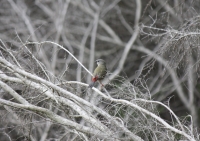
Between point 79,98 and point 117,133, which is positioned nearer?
point 117,133

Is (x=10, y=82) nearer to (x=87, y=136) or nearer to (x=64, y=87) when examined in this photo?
(x=64, y=87)

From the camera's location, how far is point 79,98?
20.4ft

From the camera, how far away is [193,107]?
1423 centimetres

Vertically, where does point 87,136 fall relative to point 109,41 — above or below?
below

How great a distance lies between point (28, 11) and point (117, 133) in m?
10.8

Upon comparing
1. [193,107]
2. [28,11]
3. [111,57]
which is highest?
[28,11]

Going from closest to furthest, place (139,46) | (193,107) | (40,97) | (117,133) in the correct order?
1. (117,133)
2. (40,97)
3. (193,107)
4. (139,46)

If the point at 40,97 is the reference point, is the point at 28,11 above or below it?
above

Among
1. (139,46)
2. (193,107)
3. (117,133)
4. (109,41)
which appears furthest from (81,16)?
(117,133)

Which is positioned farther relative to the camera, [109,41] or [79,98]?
[109,41]

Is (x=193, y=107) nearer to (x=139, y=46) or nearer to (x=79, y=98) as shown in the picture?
(x=139, y=46)

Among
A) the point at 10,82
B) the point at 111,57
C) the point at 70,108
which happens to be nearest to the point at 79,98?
the point at 70,108

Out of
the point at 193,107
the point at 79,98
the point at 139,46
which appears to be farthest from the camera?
the point at 139,46

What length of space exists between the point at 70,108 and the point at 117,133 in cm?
122
